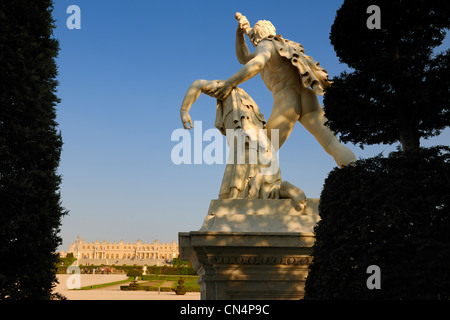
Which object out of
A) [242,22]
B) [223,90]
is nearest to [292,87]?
[223,90]

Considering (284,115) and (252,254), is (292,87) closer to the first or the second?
(284,115)

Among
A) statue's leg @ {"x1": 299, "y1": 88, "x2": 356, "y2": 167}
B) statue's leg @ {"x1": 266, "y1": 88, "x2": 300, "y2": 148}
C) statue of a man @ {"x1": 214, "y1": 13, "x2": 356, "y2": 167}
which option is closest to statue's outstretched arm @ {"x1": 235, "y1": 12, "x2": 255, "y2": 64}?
statue of a man @ {"x1": 214, "y1": 13, "x2": 356, "y2": 167}

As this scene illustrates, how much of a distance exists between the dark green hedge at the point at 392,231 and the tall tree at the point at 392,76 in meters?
0.46

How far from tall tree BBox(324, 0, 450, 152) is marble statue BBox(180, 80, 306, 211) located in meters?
1.65

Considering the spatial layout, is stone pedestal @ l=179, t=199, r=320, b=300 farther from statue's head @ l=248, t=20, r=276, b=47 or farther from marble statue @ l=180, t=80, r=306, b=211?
statue's head @ l=248, t=20, r=276, b=47

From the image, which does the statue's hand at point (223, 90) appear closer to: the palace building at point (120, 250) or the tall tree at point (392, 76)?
the tall tree at point (392, 76)

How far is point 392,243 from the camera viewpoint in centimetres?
268

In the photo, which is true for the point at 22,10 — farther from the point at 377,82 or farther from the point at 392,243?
the point at 392,243

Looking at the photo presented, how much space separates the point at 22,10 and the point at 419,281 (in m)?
6.66

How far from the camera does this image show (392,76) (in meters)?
3.13

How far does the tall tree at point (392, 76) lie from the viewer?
123 inches

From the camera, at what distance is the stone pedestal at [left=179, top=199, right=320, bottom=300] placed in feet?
14.0
